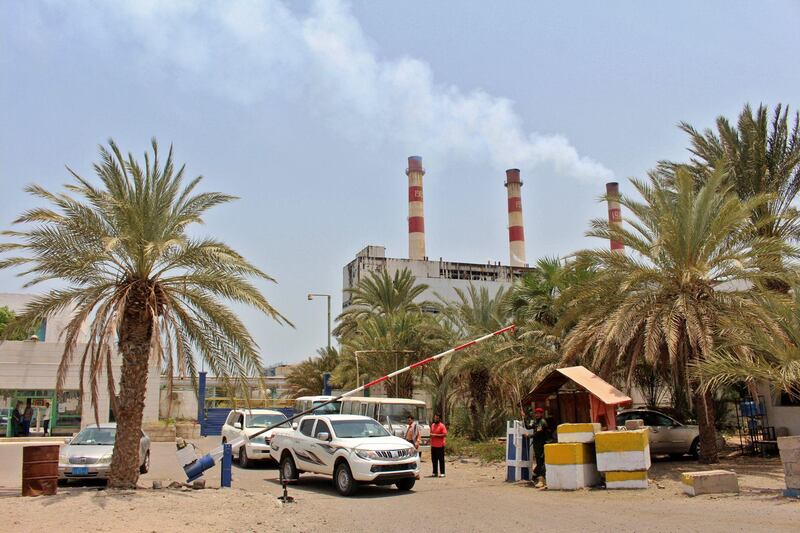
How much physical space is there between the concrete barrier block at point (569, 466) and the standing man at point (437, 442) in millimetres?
3723

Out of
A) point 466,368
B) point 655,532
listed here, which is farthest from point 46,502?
point 466,368

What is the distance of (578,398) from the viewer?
57.8 ft

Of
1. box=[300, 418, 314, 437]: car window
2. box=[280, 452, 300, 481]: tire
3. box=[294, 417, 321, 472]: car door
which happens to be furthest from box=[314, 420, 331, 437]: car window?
box=[280, 452, 300, 481]: tire

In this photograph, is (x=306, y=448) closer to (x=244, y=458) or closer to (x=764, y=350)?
(x=244, y=458)

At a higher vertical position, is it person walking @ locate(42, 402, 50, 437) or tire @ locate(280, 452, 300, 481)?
person walking @ locate(42, 402, 50, 437)

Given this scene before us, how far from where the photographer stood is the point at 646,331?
55.3 feet

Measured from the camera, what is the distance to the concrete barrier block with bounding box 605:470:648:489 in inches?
549

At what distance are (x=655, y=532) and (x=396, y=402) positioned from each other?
53.7 ft

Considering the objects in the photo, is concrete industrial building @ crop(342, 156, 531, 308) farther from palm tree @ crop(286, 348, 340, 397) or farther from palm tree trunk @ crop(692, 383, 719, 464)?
palm tree trunk @ crop(692, 383, 719, 464)

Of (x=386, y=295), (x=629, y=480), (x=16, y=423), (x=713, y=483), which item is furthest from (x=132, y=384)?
(x=386, y=295)

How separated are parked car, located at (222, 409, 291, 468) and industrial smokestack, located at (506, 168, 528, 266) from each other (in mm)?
45519

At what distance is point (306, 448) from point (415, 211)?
4884cm

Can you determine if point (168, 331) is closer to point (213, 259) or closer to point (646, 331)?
point (213, 259)

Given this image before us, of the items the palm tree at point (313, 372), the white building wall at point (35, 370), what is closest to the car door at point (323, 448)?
the white building wall at point (35, 370)
